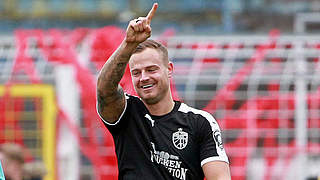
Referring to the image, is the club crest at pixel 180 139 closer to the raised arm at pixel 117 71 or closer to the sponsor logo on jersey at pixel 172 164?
the sponsor logo on jersey at pixel 172 164

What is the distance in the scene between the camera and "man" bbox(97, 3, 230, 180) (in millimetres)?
3480

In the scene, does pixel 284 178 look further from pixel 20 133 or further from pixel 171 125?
pixel 171 125

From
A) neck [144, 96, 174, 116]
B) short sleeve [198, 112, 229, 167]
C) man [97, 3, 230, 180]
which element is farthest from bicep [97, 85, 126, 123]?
short sleeve [198, 112, 229, 167]

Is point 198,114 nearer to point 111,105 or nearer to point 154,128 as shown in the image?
point 154,128

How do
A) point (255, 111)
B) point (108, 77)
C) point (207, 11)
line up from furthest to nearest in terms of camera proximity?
point (207, 11), point (255, 111), point (108, 77)

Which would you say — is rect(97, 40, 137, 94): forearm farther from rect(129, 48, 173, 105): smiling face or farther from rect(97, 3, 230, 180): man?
rect(129, 48, 173, 105): smiling face

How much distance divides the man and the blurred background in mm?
2806

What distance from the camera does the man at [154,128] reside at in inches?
137

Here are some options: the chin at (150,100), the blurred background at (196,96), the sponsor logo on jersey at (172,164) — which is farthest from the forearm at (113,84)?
the blurred background at (196,96)

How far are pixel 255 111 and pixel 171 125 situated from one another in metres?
3.26

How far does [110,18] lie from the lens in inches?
682

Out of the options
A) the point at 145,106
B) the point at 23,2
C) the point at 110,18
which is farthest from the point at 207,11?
the point at 145,106

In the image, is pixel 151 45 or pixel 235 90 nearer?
pixel 151 45

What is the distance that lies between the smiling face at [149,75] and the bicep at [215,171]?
381 millimetres
